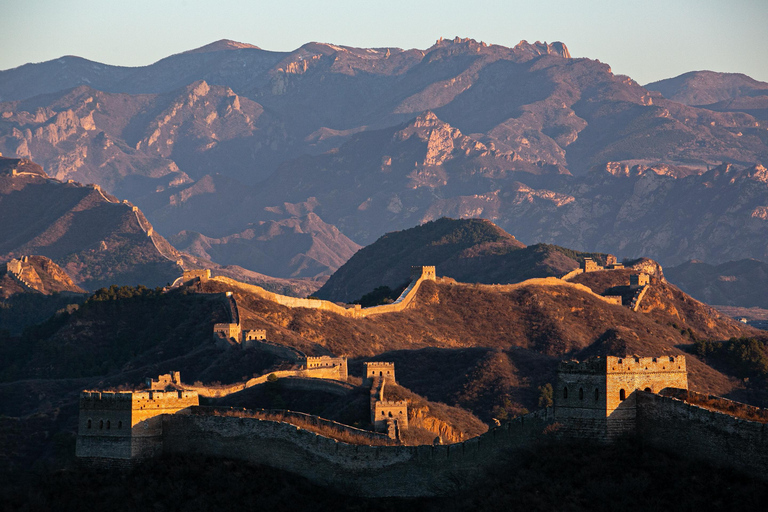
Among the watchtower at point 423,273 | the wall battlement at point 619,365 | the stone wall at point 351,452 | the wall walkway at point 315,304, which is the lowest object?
the stone wall at point 351,452

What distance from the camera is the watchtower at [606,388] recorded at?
178ft

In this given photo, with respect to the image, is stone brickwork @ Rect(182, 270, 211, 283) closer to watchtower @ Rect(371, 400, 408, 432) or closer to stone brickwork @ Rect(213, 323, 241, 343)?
stone brickwork @ Rect(213, 323, 241, 343)

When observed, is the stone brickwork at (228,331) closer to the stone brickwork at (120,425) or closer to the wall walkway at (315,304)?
the wall walkway at (315,304)

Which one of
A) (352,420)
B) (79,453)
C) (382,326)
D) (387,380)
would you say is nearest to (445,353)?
(382,326)

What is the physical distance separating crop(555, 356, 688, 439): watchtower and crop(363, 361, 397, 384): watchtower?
4536 centimetres

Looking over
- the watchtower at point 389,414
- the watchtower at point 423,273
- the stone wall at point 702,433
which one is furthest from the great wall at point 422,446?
the watchtower at point 423,273

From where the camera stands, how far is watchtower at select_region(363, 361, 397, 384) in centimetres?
10121

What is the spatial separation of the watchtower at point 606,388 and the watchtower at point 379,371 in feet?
149

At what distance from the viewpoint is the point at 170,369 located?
411ft

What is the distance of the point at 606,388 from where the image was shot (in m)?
54.1

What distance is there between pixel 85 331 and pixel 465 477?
111m

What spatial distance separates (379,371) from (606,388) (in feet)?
164

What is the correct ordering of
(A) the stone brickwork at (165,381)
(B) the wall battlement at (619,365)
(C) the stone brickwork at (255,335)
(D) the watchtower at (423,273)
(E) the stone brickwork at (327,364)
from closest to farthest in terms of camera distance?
1. (B) the wall battlement at (619,365)
2. (A) the stone brickwork at (165,381)
3. (E) the stone brickwork at (327,364)
4. (C) the stone brickwork at (255,335)
5. (D) the watchtower at (423,273)

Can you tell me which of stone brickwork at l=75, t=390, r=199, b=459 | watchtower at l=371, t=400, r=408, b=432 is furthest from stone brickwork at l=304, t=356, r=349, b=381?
stone brickwork at l=75, t=390, r=199, b=459
